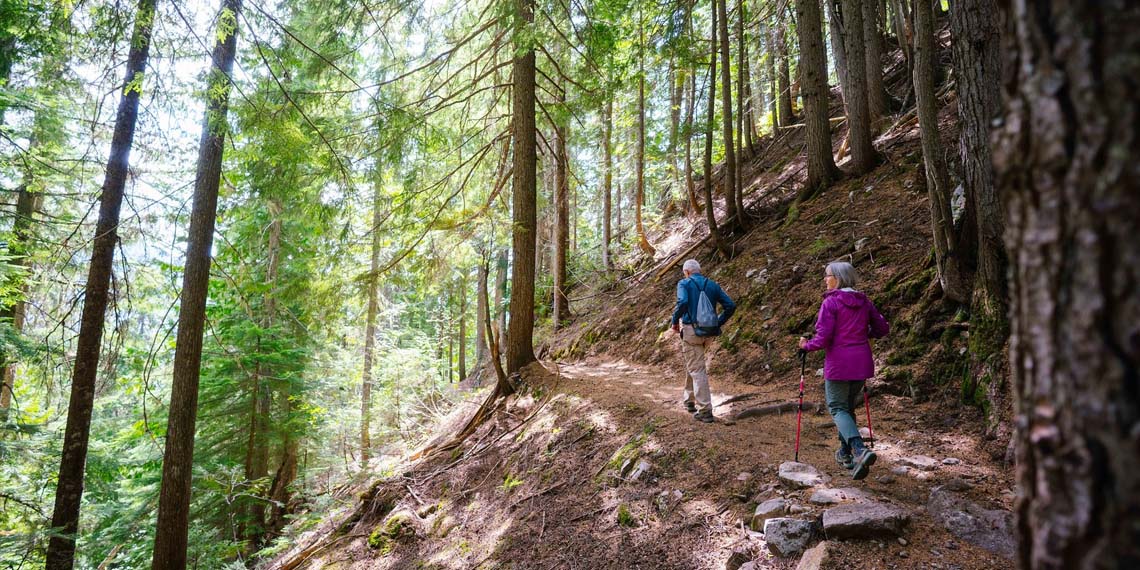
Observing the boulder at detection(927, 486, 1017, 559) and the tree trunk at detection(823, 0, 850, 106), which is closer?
the boulder at detection(927, 486, 1017, 559)

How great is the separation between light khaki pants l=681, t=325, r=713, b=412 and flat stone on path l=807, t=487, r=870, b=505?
86.8 inches

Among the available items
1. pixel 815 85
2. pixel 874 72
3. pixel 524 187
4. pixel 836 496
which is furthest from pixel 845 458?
pixel 874 72

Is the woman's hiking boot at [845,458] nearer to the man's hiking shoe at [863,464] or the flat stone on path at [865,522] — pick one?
the man's hiking shoe at [863,464]

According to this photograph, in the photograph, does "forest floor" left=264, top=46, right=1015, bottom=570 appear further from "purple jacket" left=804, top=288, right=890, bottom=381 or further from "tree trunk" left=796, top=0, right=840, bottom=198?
"purple jacket" left=804, top=288, right=890, bottom=381

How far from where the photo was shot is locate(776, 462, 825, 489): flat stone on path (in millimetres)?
4035

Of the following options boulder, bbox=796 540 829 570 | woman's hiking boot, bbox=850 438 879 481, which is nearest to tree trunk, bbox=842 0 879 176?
woman's hiking boot, bbox=850 438 879 481

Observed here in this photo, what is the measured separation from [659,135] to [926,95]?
23.6 ft

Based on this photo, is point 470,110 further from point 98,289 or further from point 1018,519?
point 1018,519

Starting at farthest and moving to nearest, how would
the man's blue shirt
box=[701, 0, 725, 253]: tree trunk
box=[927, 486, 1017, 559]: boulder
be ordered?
box=[701, 0, 725, 253]: tree trunk, the man's blue shirt, box=[927, 486, 1017, 559]: boulder

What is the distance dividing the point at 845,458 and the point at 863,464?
0.45 metres

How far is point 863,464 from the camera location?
159 inches

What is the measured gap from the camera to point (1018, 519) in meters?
1.27

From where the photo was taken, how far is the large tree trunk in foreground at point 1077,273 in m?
1.00

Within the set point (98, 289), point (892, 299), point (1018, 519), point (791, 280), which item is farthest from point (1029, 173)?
point (98, 289)
